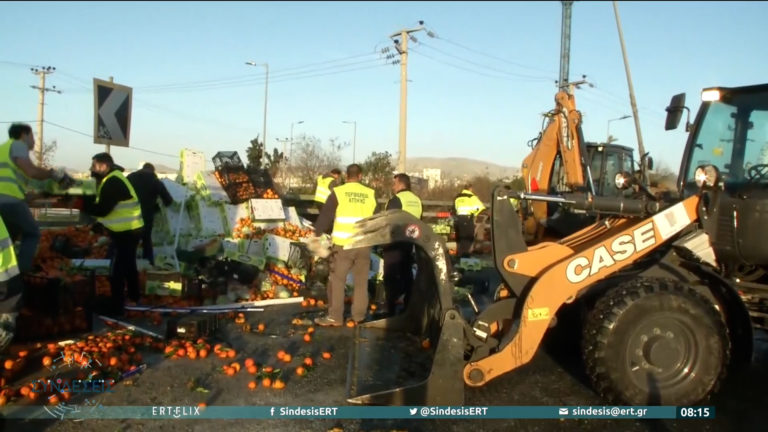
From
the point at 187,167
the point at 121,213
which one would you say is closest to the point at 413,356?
the point at 121,213

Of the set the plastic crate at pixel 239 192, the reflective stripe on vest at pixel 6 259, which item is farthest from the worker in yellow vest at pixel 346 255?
the plastic crate at pixel 239 192

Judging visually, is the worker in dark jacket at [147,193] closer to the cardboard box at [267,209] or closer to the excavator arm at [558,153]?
the cardboard box at [267,209]

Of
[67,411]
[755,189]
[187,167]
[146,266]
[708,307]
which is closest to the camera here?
[67,411]

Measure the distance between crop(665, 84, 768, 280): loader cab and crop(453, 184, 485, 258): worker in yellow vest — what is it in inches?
277

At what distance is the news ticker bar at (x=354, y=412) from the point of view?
4223 millimetres

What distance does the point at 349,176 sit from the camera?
7168 millimetres

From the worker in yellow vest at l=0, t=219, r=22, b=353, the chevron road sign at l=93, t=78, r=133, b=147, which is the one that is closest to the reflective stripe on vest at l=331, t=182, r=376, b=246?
the chevron road sign at l=93, t=78, r=133, b=147

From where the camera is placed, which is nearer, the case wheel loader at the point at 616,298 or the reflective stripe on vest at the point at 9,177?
the case wheel loader at the point at 616,298

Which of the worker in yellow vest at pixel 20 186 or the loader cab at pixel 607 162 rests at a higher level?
the loader cab at pixel 607 162

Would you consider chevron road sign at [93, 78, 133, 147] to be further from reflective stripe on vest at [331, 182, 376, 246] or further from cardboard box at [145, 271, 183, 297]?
reflective stripe on vest at [331, 182, 376, 246]

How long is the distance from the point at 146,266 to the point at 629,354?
6880mm

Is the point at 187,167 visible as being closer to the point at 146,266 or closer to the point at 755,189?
the point at 146,266

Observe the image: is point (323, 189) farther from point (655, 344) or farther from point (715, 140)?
point (655, 344)

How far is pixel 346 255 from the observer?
6879 millimetres
